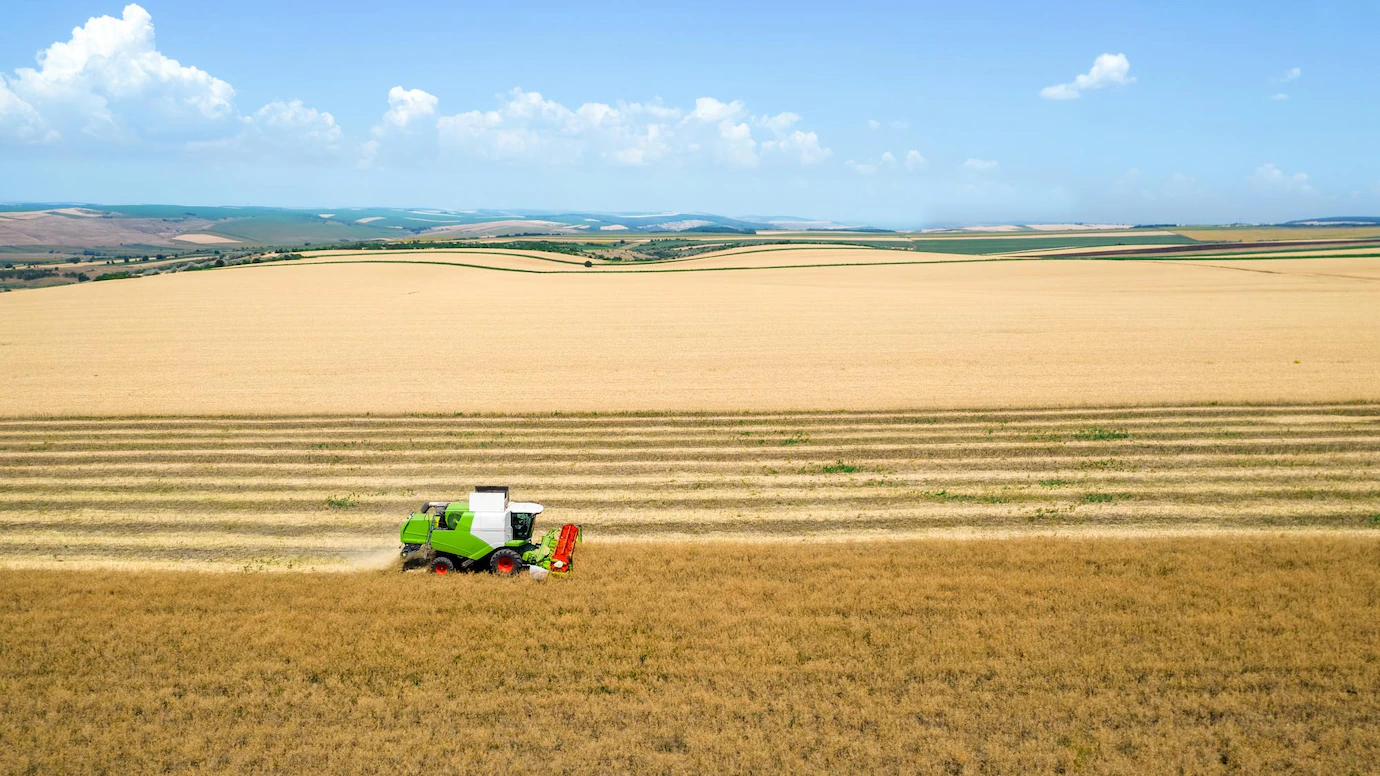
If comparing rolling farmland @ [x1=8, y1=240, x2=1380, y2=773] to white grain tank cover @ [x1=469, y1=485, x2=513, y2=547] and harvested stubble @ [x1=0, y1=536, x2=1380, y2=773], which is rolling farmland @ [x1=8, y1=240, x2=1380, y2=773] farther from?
white grain tank cover @ [x1=469, y1=485, x2=513, y2=547]

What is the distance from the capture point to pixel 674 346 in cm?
4312

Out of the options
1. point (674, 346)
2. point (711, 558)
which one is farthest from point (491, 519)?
point (674, 346)

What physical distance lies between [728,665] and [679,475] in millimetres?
10378

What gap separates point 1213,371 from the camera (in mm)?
35094

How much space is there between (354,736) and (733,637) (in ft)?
21.0

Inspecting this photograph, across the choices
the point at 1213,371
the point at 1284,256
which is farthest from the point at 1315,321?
the point at 1284,256

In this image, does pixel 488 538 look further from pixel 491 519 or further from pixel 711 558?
pixel 711 558

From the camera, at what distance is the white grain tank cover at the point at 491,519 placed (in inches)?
647

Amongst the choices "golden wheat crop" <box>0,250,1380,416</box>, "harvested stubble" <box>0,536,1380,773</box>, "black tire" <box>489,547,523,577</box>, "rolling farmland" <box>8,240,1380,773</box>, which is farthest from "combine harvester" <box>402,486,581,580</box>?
"golden wheat crop" <box>0,250,1380,416</box>

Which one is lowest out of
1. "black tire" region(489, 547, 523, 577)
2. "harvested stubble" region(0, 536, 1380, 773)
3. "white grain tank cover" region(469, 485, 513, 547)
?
"harvested stubble" region(0, 536, 1380, 773)

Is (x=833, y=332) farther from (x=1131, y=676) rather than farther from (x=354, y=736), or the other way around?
(x=354, y=736)

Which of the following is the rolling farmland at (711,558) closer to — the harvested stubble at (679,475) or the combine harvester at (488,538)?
the harvested stubble at (679,475)

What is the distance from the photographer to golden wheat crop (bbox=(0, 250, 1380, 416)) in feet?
104

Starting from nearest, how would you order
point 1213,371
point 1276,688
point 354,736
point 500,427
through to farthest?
point 354,736 < point 1276,688 < point 500,427 < point 1213,371
